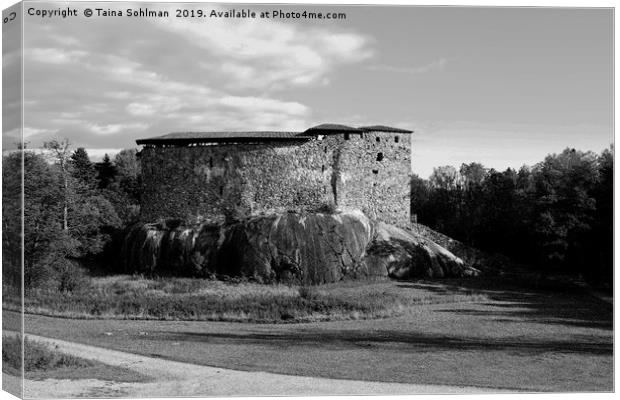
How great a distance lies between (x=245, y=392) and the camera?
13.9 m

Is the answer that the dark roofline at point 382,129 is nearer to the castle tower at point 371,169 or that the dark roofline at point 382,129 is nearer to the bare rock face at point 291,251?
the castle tower at point 371,169

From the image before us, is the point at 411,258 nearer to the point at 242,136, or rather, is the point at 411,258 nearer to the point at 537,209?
the point at 537,209

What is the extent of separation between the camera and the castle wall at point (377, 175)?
112 feet

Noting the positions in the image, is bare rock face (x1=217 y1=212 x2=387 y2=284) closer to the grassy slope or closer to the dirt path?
the grassy slope

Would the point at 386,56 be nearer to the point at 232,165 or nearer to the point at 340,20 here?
the point at 340,20

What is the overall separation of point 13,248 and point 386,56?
1021cm

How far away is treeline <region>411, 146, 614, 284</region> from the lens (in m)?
21.7

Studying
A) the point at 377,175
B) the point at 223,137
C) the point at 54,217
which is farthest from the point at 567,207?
the point at 54,217

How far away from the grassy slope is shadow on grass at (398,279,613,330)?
0.06m

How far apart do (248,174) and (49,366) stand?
19.4 meters

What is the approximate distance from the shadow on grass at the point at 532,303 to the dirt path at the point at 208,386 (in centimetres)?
772

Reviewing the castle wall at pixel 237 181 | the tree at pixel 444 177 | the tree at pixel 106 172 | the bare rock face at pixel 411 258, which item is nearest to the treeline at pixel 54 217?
the tree at pixel 106 172

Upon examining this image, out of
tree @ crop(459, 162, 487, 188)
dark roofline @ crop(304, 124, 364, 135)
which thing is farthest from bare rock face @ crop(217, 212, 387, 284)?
tree @ crop(459, 162, 487, 188)

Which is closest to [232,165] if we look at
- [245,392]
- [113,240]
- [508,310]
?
[113,240]
